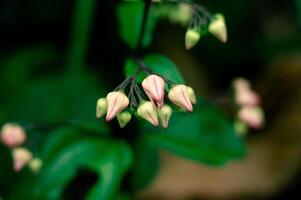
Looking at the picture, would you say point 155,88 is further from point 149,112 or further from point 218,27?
point 218,27

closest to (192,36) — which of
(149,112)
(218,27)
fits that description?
(218,27)

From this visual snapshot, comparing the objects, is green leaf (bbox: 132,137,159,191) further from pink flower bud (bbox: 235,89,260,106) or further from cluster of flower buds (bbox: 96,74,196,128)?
cluster of flower buds (bbox: 96,74,196,128)

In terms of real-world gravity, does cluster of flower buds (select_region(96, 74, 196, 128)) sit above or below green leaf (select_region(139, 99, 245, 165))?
above

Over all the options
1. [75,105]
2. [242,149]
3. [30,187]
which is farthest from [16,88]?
[242,149]

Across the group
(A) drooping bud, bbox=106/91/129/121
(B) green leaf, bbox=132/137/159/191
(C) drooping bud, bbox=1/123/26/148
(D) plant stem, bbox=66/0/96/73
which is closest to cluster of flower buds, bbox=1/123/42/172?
(C) drooping bud, bbox=1/123/26/148

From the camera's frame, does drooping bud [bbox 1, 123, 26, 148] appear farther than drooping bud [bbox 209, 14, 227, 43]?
Yes

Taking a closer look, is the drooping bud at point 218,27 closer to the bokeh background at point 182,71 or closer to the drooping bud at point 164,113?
the drooping bud at point 164,113

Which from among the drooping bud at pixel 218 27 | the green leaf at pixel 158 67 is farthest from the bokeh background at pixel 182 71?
the drooping bud at pixel 218 27

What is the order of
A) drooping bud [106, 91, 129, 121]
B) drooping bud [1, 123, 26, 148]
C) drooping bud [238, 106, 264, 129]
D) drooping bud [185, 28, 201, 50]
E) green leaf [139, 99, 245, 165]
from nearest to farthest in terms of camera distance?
drooping bud [106, 91, 129, 121], drooping bud [185, 28, 201, 50], drooping bud [1, 123, 26, 148], green leaf [139, 99, 245, 165], drooping bud [238, 106, 264, 129]
